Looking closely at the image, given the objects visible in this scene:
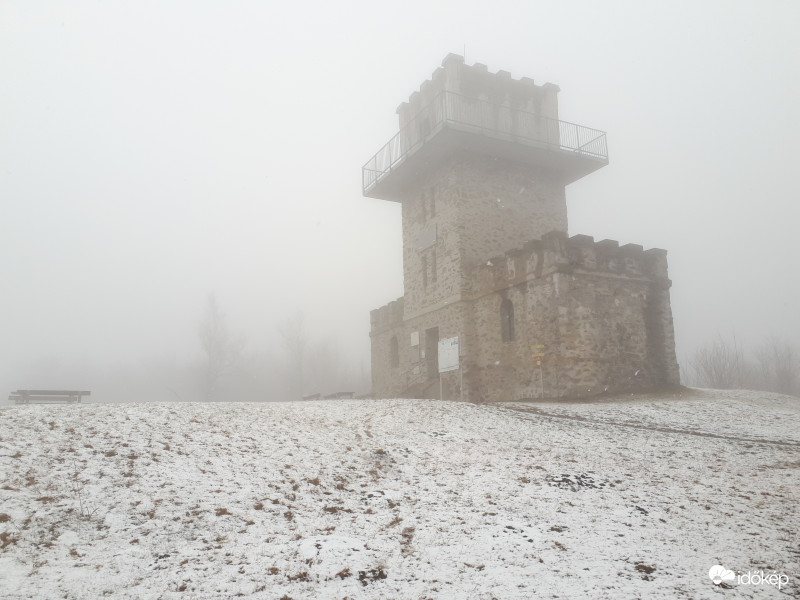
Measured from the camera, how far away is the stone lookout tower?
18203mm

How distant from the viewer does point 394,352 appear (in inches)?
1085

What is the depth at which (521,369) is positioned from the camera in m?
19.1

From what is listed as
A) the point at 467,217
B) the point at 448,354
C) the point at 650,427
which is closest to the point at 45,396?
the point at 448,354

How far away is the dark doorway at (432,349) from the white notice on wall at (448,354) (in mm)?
2372

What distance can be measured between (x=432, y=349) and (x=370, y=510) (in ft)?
55.4

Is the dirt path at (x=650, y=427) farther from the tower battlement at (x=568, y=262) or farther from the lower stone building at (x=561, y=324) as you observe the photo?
the tower battlement at (x=568, y=262)

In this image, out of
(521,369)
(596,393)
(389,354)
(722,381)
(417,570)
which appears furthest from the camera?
(722,381)

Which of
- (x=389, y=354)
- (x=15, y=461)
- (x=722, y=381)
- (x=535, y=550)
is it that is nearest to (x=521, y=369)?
(x=389, y=354)

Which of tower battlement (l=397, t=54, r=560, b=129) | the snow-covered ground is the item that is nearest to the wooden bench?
the snow-covered ground

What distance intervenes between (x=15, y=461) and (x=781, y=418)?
53.9 feet

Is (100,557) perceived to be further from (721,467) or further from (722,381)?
(722,381)
